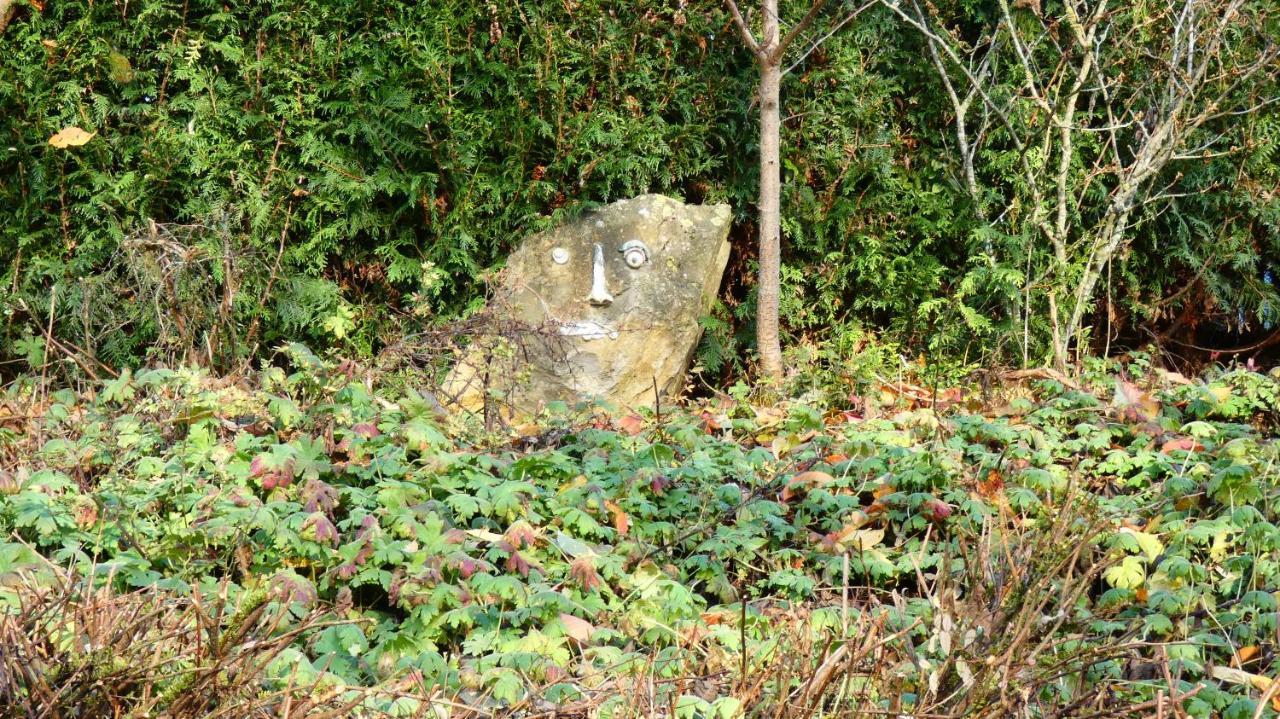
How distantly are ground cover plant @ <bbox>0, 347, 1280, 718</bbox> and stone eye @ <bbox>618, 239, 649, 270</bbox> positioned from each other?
1.88 metres

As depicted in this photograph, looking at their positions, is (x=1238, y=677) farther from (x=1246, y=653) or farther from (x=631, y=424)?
(x=631, y=424)

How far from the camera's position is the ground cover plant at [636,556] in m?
2.27

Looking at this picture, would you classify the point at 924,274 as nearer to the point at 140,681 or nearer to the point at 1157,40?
the point at 1157,40

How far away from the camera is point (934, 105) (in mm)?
6633

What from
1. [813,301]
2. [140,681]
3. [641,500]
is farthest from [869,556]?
[813,301]

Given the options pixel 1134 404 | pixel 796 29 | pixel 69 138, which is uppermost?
pixel 796 29

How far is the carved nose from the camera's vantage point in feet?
20.1

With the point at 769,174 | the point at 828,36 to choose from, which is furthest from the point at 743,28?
the point at 769,174

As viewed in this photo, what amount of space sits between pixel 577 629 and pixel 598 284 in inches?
136

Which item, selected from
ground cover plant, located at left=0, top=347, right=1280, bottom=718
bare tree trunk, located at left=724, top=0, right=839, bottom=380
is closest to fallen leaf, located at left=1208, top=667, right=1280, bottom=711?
ground cover plant, located at left=0, top=347, right=1280, bottom=718

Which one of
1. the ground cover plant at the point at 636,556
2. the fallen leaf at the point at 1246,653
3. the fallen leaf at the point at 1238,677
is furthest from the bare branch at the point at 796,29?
the fallen leaf at the point at 1238,677

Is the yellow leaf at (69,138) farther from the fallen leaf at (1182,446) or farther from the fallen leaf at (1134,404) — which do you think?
the fallen leaf at (1182,446)

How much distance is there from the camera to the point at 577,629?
2.85m

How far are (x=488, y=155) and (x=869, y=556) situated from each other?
378 centimetres
